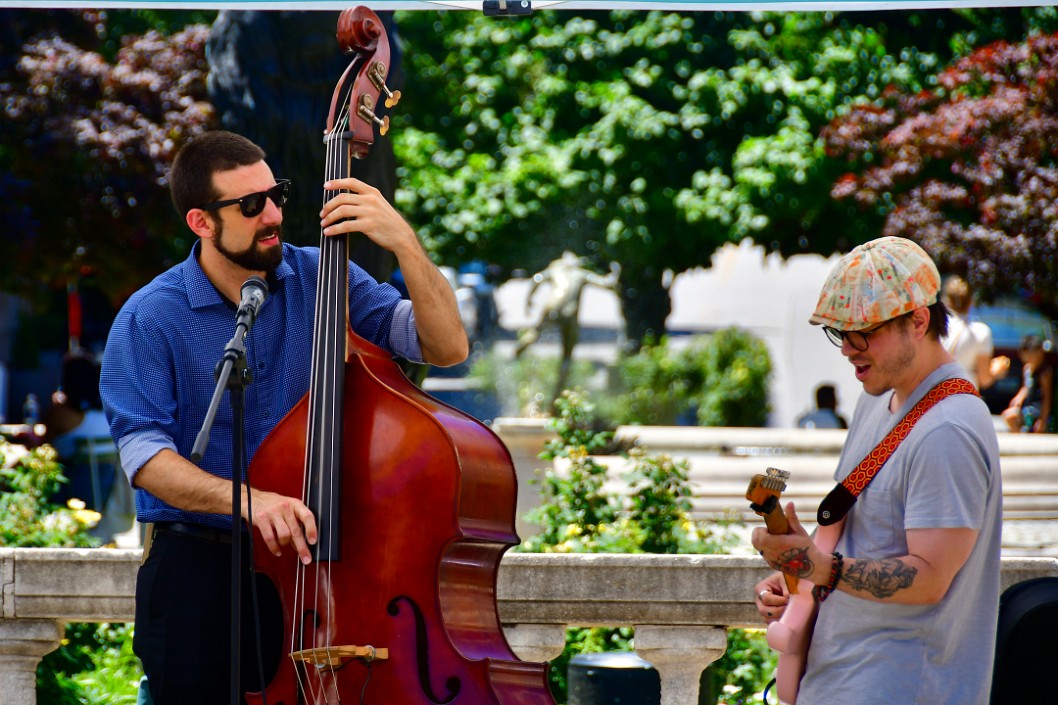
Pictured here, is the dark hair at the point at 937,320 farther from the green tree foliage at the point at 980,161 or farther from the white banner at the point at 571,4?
the green tree foliage at the point at 980,161

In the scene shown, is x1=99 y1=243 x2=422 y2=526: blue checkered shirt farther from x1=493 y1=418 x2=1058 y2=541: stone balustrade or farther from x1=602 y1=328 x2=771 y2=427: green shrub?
x1=602 y1=328 x2=771 y2=427: green shrub

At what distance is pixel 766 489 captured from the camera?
8.78ft

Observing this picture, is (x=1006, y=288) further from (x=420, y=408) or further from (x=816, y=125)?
(x=420, y=408)

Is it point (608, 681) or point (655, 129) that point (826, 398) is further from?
point (608, 681)

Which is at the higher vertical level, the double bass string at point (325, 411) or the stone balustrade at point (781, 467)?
the double bass string at point (325, 411)

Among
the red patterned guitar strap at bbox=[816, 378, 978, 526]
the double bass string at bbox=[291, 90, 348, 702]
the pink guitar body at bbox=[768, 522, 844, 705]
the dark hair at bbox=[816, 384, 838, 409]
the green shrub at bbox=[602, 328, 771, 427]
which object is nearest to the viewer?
the red patterned guitar strap at bbox=[816, 378, 978, 526]

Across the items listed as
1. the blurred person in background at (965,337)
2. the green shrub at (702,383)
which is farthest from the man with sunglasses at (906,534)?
the green shrub at (702,383)

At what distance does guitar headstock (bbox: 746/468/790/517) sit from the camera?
2666mm

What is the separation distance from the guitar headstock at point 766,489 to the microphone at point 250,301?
1.09 meters

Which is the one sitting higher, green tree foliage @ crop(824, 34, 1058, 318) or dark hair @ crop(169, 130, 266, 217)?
green tree foliage @ crop(824, 34, 1058, 318)

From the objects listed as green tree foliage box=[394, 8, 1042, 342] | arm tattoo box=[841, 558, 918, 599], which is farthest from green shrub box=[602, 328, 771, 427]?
arm tattoo box=[841, 558, 918, 599]

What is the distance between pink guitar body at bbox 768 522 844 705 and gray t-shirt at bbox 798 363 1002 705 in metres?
0.07

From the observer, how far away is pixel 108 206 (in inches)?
555

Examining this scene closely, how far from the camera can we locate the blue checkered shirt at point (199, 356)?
319 centimetres
